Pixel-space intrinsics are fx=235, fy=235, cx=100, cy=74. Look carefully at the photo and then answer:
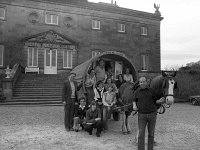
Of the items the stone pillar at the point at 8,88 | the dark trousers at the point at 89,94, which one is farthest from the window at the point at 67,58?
the dark trousers at the point at 89,94

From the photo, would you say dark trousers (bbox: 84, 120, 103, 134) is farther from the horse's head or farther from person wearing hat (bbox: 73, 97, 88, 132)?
the horse's head

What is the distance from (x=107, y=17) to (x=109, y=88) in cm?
2221

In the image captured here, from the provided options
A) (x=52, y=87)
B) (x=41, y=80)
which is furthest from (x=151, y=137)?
(x=41, y=80)

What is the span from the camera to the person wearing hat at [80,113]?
9.43 metres

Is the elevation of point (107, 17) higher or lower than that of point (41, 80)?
higher

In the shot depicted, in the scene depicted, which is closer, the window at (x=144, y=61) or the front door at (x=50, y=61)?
the front door at (x=50, y=61)

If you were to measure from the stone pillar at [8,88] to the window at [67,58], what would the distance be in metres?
9.59

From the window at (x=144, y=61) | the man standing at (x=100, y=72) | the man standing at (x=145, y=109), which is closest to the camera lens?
the man standing at (x=145, y=109)

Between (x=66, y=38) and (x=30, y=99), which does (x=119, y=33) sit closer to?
(x=66, y=38)

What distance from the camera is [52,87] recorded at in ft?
67.6

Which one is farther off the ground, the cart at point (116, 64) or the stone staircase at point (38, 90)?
the cart at point (116, 64)

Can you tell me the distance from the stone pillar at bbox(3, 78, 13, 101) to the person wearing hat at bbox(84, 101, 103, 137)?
10.7 m

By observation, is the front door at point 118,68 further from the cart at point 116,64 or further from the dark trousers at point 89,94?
the dark trousers at point 89,94

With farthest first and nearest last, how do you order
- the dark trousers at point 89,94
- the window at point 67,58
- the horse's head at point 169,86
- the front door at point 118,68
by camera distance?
1. the window at point 67,58
2. the front door at point 118,68
3. the dark trousers at point 89,94
4. the horse's head at point 169,86
